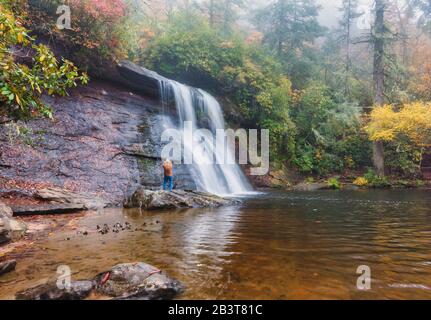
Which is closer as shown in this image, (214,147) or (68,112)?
(68,112)

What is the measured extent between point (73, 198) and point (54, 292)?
7.04 m

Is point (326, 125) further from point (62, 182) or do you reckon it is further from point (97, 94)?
point (62, 182)

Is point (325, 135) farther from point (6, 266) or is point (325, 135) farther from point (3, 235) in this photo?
point (6, 266)

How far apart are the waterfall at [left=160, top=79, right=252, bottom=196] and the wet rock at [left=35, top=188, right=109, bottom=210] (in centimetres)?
534

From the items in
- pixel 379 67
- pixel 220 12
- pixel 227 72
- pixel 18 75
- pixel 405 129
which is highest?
pixel 220 12

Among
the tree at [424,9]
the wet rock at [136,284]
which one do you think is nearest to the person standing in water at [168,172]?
the wet rock at [136,284]

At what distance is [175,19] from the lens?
79.2 ft

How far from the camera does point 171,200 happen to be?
32.7 feet

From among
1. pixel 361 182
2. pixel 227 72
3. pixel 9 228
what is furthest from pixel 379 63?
pixel 9 228

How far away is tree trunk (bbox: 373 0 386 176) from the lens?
23.1 metres

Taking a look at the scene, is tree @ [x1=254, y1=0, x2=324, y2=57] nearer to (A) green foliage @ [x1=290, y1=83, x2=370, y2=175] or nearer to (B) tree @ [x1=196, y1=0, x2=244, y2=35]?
(B) tree @ [x1=196, y1=0, x2=244, y2=35]
